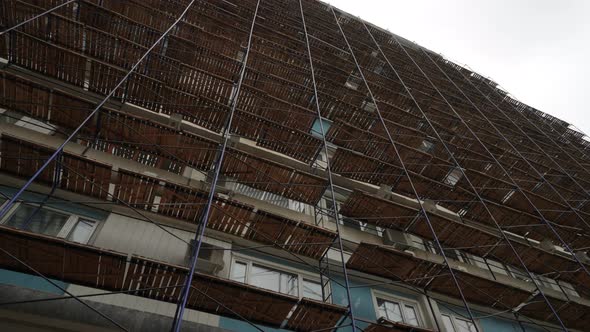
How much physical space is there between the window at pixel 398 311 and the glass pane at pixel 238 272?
3020 mm

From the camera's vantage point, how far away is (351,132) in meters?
11.3

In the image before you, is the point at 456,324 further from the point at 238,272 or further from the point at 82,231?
the point at 82,231

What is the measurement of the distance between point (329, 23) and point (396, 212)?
13112 mm

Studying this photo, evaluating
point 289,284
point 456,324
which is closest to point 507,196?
point 456,324

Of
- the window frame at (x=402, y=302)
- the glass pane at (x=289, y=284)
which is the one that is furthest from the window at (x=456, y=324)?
the glass pane at (x=289, y=284)

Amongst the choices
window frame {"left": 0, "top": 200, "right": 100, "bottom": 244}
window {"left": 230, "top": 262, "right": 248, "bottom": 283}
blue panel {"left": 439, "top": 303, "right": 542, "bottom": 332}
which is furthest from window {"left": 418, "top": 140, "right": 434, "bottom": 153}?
window frame {"left": 0, "top": 200, "right": 100, "bottom": 244}

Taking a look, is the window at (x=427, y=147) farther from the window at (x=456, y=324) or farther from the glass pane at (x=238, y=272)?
the glass pane at (x=238, y=272)

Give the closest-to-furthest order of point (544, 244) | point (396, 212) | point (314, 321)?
point (314, 321) < point (396, 212) < point (544, 244)

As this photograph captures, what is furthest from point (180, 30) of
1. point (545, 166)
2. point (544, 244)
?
point (545, 166)

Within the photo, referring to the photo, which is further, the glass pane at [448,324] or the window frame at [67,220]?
the glass pane at [448,324]

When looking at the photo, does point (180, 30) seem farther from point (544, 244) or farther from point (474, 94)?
point (474, 94)

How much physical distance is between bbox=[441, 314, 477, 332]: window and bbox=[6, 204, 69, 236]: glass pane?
318 inches

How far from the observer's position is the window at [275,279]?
741cm

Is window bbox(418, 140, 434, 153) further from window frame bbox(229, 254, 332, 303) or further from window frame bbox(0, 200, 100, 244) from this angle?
window frame bbox(0, 200, 100, 244)
